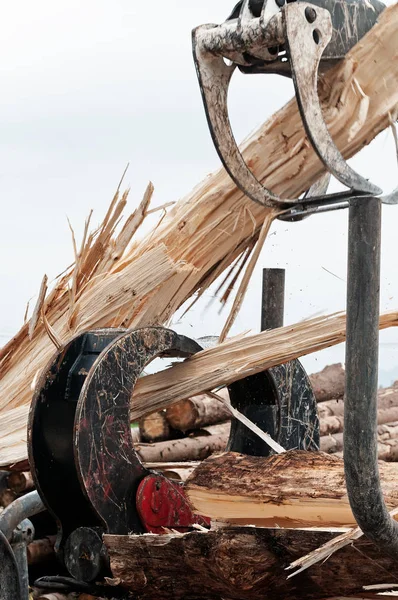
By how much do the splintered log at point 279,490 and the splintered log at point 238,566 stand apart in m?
0.11

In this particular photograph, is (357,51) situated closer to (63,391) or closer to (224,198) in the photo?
(224,198)

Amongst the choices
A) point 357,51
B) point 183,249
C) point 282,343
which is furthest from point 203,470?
point 357,51

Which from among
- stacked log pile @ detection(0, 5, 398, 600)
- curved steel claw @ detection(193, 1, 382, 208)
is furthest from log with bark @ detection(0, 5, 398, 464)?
curved steel claw @ detection(193, 1, 382, 208)

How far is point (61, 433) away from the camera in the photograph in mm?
3172

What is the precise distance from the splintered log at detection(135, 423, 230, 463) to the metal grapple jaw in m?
2.14

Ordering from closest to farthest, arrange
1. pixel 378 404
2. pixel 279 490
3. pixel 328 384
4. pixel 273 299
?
pixel 279 490 < pixel 273 299 < pixel 328 384 < pixel 378 404

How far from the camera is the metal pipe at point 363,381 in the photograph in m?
2.38

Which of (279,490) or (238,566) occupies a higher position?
(279,490)

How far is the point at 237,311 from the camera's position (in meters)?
Result: 3.72

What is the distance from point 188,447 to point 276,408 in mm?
1265

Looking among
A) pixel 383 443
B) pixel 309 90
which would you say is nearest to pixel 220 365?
pixel 309 90

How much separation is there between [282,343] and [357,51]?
1197 mm

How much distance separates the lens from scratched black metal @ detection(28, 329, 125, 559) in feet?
10.2

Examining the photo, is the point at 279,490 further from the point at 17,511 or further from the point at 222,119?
the point at 222,119
